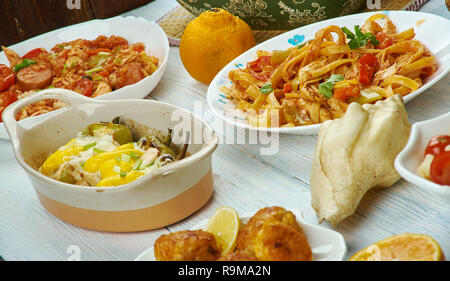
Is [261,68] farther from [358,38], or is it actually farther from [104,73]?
[104,73]

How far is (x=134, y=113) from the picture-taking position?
1535 millimetres

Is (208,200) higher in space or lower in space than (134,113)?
lower

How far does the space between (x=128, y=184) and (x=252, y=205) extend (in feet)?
1.25

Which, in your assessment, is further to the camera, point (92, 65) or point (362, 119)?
point (92, 65)

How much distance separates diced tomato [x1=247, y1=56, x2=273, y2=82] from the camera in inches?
69.0

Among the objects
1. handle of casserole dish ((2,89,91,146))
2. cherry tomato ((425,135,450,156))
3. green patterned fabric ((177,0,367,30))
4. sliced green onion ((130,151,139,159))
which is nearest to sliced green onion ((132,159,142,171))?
sliced green onion ((130,151,139,159))

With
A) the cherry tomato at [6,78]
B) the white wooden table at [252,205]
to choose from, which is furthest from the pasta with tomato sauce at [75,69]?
the white wooden table at [252,205]

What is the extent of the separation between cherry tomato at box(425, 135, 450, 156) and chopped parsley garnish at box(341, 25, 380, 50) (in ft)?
2.10

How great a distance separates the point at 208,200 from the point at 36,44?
1386 mm

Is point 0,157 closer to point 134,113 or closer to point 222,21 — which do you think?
point 134,113

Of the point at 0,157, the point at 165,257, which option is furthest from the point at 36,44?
the point at 165,257

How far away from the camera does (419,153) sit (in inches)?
43.5

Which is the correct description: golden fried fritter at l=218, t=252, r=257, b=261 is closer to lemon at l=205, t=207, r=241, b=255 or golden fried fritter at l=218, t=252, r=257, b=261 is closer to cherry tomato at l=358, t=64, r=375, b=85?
lemon at l=205, t=207, r=241, b=255

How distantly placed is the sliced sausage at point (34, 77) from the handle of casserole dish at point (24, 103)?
575 mm
